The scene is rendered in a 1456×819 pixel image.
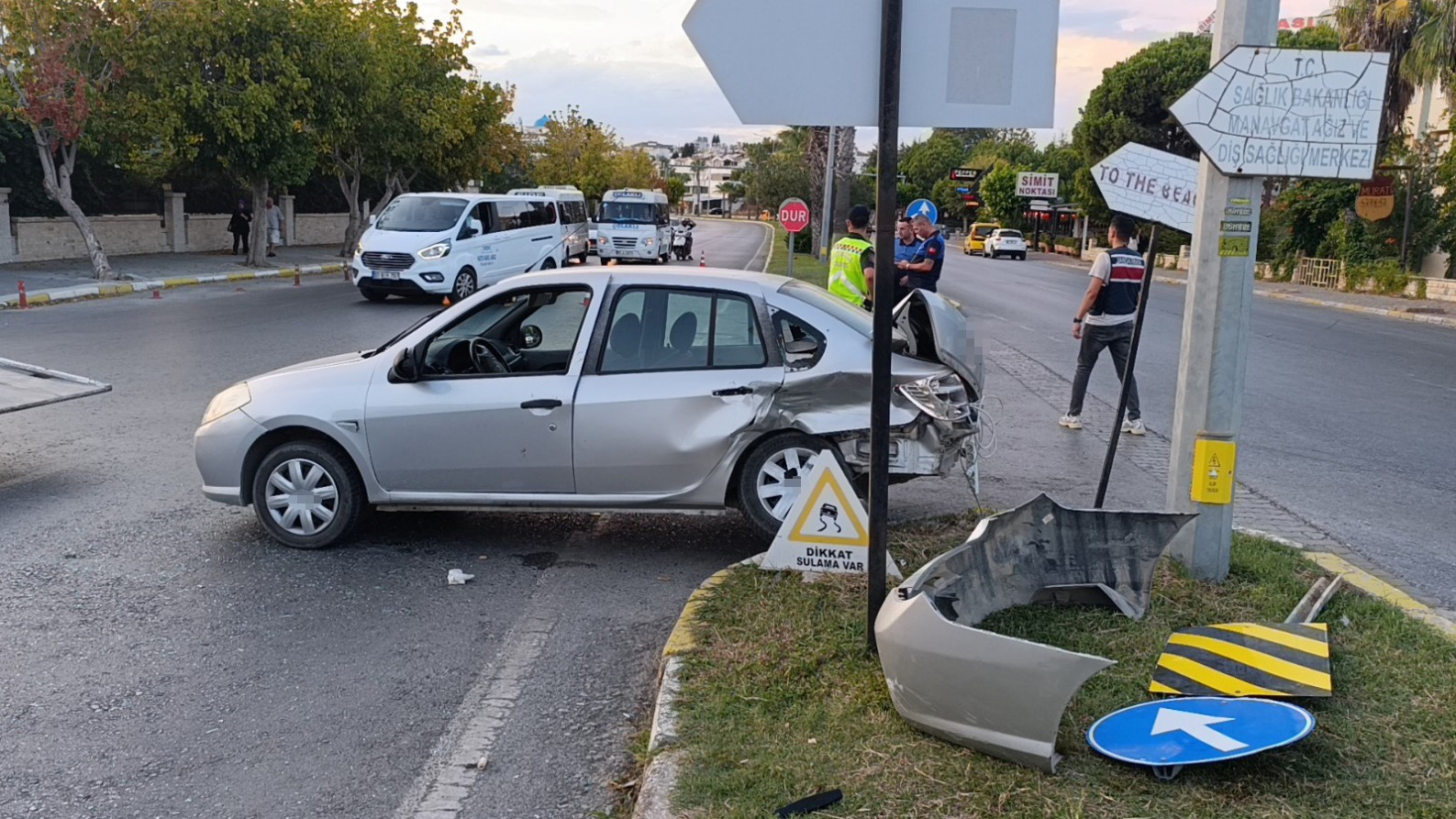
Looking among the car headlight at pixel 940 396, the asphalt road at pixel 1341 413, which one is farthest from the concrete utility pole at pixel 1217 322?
the asphalt road at pixel 1341 413

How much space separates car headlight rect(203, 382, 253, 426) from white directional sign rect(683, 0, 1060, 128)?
12.2ft

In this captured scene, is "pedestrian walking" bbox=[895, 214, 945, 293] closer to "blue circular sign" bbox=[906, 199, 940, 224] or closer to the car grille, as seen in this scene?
"blue circular sign" bbox=[906, 199, 940, 224]

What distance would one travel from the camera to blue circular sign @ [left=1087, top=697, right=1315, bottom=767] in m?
3.61

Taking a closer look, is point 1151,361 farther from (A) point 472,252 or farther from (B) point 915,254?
(A) point 472,252

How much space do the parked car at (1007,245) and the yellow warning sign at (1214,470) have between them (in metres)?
50.9

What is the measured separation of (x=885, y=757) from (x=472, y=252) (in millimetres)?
20116

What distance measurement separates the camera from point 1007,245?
55.0m

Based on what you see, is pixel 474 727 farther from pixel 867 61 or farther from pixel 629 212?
pixel 629 212

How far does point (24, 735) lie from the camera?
4.25m

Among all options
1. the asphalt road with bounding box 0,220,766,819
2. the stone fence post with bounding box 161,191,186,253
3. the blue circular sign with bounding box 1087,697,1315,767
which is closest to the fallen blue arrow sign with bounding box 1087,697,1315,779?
the blue circular sign with bounding box 1087,697,1315,767

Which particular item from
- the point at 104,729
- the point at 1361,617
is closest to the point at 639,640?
the point at 104,729

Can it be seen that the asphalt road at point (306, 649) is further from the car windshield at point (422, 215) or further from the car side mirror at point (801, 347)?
the car windshield at point (422, 215)


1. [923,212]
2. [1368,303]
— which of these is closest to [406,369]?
[923,212]

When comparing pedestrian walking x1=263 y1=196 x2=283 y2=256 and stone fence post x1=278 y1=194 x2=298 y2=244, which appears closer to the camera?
pedestrian walking x1=263 y1=196 x2=283 y2=256
